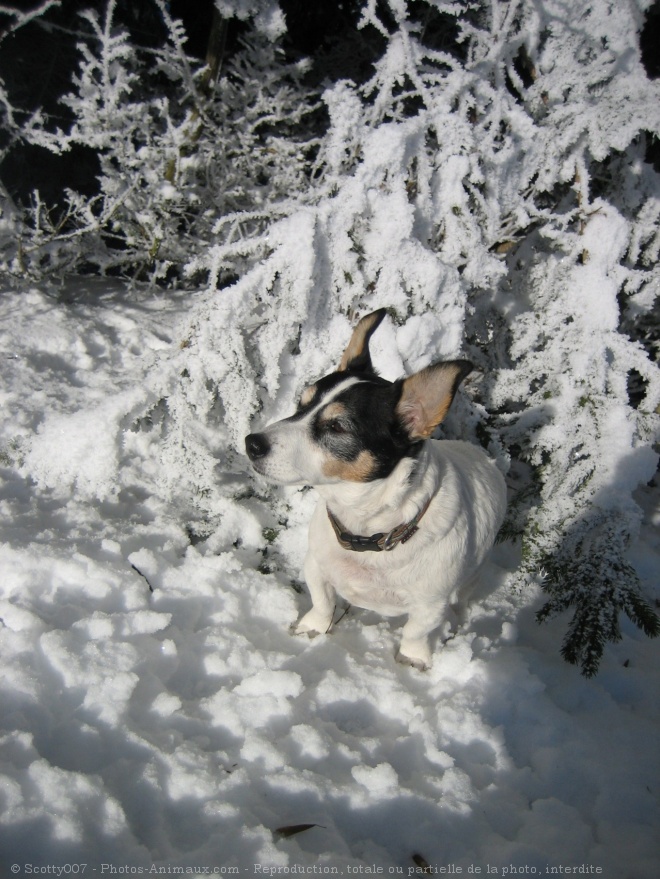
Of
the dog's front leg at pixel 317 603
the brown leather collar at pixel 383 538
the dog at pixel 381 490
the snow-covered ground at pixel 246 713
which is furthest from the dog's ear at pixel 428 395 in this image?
the snow-covered ground at pixel 246 713

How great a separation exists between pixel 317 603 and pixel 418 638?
1.87 feet

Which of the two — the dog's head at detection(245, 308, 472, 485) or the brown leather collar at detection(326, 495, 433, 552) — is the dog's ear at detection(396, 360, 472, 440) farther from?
the brown leather collar at detection(326, 495, 433, 552)

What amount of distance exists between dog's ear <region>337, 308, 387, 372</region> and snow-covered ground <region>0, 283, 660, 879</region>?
121cm

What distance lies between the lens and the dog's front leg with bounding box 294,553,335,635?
112 inches

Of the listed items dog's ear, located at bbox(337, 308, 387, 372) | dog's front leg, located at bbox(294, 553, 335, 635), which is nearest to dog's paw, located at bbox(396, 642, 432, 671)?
dog's front leg, located at bbox(294, 553, 335, 635)

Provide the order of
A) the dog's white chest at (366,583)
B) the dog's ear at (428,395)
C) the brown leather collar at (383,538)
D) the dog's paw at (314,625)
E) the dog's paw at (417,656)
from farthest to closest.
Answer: the dog's paw at (314,625), the dog's paw at (417,656), the dog's white chest at (366,583), the brown leather collar at (383,538), the dog's ear at (428,395)

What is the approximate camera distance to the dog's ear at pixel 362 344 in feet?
9.00

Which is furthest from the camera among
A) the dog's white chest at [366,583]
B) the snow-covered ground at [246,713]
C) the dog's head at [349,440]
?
the dog's white chest at [366,583]

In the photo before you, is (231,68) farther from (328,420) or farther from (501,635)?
(501,635)

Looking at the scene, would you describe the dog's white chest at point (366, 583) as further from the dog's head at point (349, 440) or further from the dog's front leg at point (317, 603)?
the dog's head at point (349, 440)

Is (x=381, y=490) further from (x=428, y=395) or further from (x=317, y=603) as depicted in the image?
(x=317, y=603)

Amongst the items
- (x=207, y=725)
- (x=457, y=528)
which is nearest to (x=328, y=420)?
(x=457, y=528)

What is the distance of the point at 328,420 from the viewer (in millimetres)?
2500

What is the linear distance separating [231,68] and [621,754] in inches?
237
